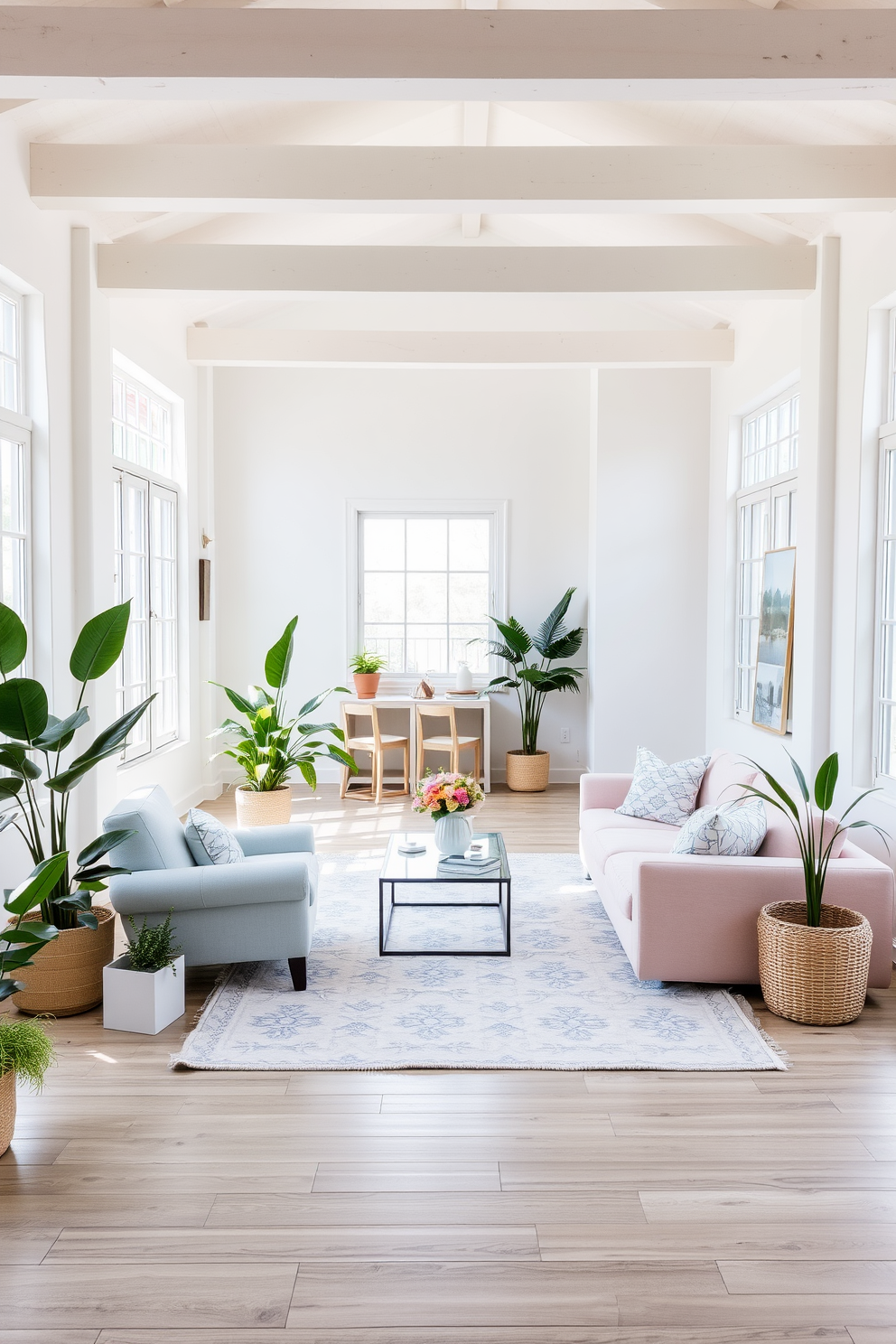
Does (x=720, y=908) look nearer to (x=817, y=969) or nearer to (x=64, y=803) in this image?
(x=817, y=969)

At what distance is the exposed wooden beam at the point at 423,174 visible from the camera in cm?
427

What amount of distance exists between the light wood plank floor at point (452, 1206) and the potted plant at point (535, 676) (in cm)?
467

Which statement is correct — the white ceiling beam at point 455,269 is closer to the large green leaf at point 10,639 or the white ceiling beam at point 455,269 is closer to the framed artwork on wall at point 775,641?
the framed artwork on wall at point 775,641

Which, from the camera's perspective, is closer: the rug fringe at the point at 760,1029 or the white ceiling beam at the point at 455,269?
the rug fringe at the point at 760,1029

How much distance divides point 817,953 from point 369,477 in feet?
19.5

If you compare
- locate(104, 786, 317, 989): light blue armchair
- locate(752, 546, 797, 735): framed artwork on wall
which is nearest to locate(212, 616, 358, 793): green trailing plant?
locate(104, 786, 317, 989): light blue armchair

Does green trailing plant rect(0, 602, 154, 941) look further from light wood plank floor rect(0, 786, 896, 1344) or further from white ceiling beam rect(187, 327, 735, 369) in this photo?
white ceiling beam rect(187, 327, 735, 369)

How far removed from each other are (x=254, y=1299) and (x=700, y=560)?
6.46 m

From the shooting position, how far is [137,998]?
11.0 ft

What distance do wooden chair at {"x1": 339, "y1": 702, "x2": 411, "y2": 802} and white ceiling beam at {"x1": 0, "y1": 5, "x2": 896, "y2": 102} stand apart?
16.5ft

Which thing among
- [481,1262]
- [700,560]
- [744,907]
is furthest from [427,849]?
[700,560]

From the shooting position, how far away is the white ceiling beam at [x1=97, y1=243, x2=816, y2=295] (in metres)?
5.07

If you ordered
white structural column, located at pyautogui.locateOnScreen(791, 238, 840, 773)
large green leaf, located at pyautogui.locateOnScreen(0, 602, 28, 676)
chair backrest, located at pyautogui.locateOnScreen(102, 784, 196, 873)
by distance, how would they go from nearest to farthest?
large green leaf, located at pyautogui.locateOnScreen(0, 602, 28, 676) → chair backrest, located at pyautogui.locateOnScreen(102, 784, 196, 873) → white structural column, located at pyautogui.locateOnScreen(791, 238, 840, 773)

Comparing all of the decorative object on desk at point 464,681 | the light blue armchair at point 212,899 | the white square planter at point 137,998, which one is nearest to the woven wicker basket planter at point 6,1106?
the white square planter at point 137,998
